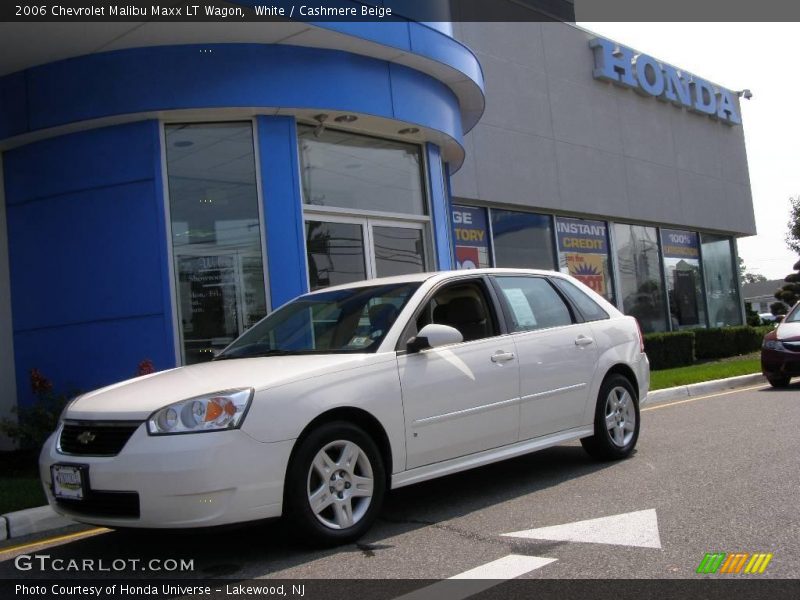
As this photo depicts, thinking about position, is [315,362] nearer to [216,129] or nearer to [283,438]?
[283,438]

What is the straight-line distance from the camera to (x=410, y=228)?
38.7 feet

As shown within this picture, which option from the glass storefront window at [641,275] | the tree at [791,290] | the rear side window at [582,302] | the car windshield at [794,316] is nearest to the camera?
the rear side window at [582,302]

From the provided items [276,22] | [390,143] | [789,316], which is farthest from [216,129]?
[789,316]

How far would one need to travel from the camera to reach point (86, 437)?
4.65m

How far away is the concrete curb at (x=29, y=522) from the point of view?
568cm

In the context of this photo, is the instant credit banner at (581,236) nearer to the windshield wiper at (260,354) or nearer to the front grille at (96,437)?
the windshield wiper at (260,354)

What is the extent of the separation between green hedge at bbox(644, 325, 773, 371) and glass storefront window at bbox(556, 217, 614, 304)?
197cm

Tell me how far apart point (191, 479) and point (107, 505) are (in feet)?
1.89

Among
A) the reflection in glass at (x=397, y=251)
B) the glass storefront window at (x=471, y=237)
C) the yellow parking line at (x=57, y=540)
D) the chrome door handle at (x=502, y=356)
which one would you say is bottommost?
the yellow parking line at (x=57, y=540)

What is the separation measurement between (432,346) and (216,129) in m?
5.72

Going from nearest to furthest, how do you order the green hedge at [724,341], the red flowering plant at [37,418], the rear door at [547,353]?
1. the rear door at [547,353]
2. the red flowering plant at [37,418]
3. the green hedge at [724,341]

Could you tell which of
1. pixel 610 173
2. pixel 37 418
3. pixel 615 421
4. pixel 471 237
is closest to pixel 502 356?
pixel 615 421

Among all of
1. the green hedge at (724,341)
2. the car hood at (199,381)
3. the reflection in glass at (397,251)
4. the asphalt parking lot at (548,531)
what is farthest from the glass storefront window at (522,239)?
the car hood at (199,381)

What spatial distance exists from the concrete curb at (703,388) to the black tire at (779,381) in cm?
75
